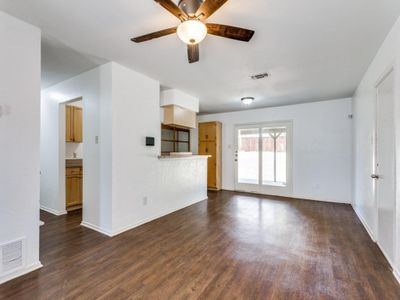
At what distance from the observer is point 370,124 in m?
2.92

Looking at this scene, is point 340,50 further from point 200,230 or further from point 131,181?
point 131,181

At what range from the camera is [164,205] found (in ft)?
12.6

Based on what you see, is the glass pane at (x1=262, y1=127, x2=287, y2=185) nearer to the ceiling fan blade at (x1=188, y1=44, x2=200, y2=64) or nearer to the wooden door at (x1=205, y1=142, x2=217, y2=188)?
the wooden door at (x1=205, y1=142, x2=217, y2=188)

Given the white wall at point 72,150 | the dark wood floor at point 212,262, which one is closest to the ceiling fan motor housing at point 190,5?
the dark wood floor at point 212,262

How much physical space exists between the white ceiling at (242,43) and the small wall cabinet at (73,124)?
4.84 ft

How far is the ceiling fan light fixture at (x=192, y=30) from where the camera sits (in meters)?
1.63

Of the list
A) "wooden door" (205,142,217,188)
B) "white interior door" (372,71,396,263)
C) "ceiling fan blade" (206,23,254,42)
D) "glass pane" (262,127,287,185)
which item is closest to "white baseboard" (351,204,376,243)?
"white interior door" (372,71,396,263)

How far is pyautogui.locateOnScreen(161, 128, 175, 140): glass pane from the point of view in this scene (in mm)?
5887

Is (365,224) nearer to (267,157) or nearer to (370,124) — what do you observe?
(370,124)

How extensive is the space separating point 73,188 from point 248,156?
4449mm

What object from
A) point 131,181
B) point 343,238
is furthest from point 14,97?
point 343,238

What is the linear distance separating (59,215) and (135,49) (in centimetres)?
326

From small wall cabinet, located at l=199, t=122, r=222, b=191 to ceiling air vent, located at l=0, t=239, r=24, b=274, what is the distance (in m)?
4.84

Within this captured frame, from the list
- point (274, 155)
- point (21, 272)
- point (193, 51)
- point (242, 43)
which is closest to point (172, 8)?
point (193, 51)
